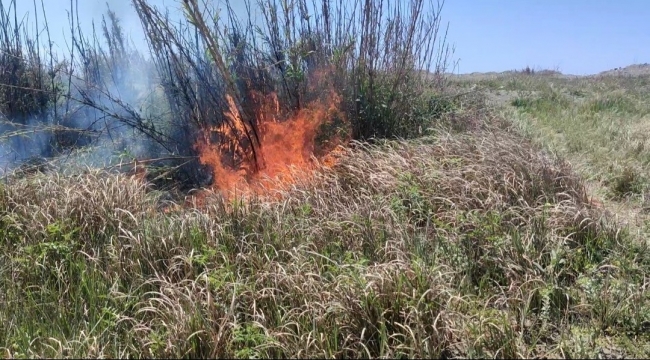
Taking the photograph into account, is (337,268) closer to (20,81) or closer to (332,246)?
(332,246)

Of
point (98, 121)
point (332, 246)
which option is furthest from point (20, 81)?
point (332, 246)

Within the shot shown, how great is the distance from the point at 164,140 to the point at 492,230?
3791 mm

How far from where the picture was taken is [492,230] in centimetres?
379

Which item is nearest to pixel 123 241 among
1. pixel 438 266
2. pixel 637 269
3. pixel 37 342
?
pixel 37 342

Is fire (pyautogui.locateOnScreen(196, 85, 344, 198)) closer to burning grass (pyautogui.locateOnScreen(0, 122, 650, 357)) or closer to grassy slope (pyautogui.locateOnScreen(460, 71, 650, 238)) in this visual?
burning grass (pyautogui.locateOnScreen(0, 122, 650, 357))

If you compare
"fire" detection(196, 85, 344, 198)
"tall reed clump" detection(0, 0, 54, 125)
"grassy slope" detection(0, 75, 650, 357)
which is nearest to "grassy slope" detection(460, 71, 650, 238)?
"grassy slope" detection(0, 75, 650, 357)

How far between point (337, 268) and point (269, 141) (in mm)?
2849

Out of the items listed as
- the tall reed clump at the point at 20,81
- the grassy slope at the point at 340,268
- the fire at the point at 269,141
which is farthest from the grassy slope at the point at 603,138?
the tall reed clump at the point at 20,81

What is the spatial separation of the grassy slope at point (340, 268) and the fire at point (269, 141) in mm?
935

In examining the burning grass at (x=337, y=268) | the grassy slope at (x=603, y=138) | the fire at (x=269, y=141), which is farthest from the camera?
the fire at (x=269, y=141)

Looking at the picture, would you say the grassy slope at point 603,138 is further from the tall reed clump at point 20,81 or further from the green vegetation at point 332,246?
the tall reed clump at point 20,81

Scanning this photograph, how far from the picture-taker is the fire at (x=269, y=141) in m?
5.81

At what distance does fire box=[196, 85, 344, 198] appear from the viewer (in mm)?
5809

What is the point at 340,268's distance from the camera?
11.0 feet
